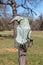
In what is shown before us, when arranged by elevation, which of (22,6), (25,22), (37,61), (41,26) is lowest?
(41,26)

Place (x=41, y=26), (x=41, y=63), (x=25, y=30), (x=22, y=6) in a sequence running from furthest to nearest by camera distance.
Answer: (x=41, y=26), (x=22, y=6), (x=41, y=63), (x=25, y=30)

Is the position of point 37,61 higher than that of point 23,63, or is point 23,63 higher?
point 23,63

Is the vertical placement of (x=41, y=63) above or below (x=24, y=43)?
below

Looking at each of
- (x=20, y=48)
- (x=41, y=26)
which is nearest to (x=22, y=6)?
(x=20, y=48)

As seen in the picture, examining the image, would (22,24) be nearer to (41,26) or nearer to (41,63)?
(41,63)

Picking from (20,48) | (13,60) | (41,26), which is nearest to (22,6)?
(13,60)

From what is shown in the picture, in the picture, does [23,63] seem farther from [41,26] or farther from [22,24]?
[41,26]

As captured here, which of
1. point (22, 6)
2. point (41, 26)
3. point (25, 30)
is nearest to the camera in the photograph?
point (25, 30)

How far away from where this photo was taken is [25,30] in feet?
13.8

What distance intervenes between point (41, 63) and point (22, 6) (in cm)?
1213

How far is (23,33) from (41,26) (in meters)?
78.1

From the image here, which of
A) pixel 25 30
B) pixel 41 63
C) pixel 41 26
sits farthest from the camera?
pixel 41 26

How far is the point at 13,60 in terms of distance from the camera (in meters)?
10.6

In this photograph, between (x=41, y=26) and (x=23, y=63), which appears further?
(x=41, y=26)
